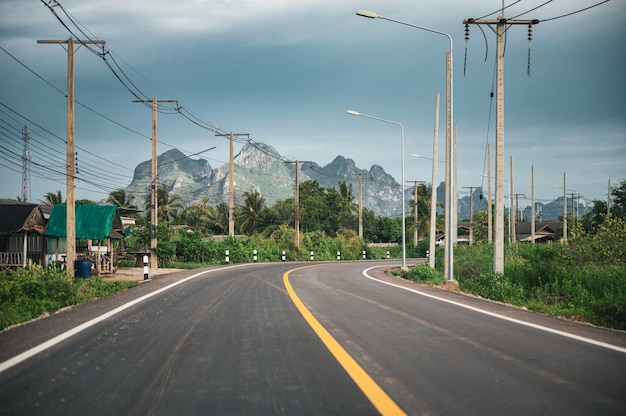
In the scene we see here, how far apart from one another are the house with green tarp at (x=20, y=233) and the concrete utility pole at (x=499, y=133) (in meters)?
23.1

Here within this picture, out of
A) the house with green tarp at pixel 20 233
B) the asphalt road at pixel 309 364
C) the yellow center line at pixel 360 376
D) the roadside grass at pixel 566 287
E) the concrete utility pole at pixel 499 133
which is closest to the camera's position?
the yellow center line at pixel 360 376

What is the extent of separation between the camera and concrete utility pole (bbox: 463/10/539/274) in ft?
59.5

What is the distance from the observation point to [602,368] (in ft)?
18.5

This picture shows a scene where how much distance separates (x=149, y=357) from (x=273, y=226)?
65201 mm

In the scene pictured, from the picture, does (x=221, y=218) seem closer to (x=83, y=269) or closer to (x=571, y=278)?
(x=83, y=269)

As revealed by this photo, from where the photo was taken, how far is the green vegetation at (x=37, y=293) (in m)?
11.6

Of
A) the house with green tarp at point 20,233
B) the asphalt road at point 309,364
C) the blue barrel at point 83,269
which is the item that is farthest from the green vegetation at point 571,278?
the house with green tarp at point 20,233

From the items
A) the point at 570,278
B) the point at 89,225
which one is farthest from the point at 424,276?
the point at 89,225

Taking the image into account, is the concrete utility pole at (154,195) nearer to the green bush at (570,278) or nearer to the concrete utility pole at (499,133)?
the green bush at (570,278)

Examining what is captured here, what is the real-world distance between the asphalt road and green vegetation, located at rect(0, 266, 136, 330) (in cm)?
183

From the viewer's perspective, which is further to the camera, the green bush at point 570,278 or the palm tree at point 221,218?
the palm tree at point 221,218

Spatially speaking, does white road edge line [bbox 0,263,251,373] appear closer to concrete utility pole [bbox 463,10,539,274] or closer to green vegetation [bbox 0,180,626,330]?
green vegetation [bbox 0,180,626,330]

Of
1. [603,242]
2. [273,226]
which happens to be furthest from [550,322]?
[273,226]

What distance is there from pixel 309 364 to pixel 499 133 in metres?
14.7
